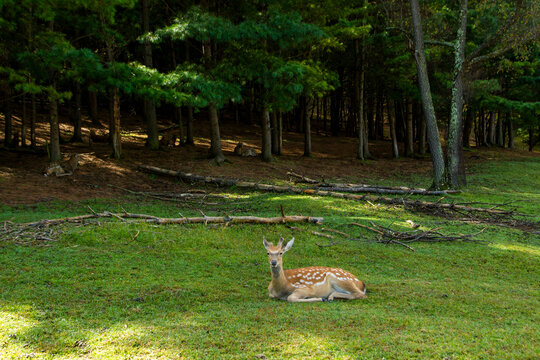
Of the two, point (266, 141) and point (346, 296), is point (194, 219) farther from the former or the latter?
point (266, 141)

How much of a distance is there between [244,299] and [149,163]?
45.5ft

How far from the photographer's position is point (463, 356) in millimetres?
3885

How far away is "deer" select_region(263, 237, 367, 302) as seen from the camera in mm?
5480

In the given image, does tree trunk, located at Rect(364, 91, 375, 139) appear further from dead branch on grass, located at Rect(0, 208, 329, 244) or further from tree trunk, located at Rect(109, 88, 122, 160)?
dead branch on grass, located at Rect(0, 208, 329, 244)

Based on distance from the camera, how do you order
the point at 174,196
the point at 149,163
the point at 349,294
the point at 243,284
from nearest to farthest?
the point at 349,294 < the point at 243,284 < the point at 174,196 < the point at 149,163

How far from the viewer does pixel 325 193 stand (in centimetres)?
1385

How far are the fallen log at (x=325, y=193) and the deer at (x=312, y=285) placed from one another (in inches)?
282

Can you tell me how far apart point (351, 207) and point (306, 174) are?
298 inches

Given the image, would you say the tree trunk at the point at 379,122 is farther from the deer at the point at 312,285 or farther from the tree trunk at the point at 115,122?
the deer at the point at 312,285

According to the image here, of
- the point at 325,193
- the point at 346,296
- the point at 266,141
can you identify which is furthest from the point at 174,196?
the point at 266,141

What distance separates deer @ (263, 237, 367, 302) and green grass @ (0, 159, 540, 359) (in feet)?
0.59

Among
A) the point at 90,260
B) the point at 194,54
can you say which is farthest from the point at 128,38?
the point at 90,260

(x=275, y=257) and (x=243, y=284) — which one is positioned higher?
(x=275, y=257)

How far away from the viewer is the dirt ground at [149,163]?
13.8m
